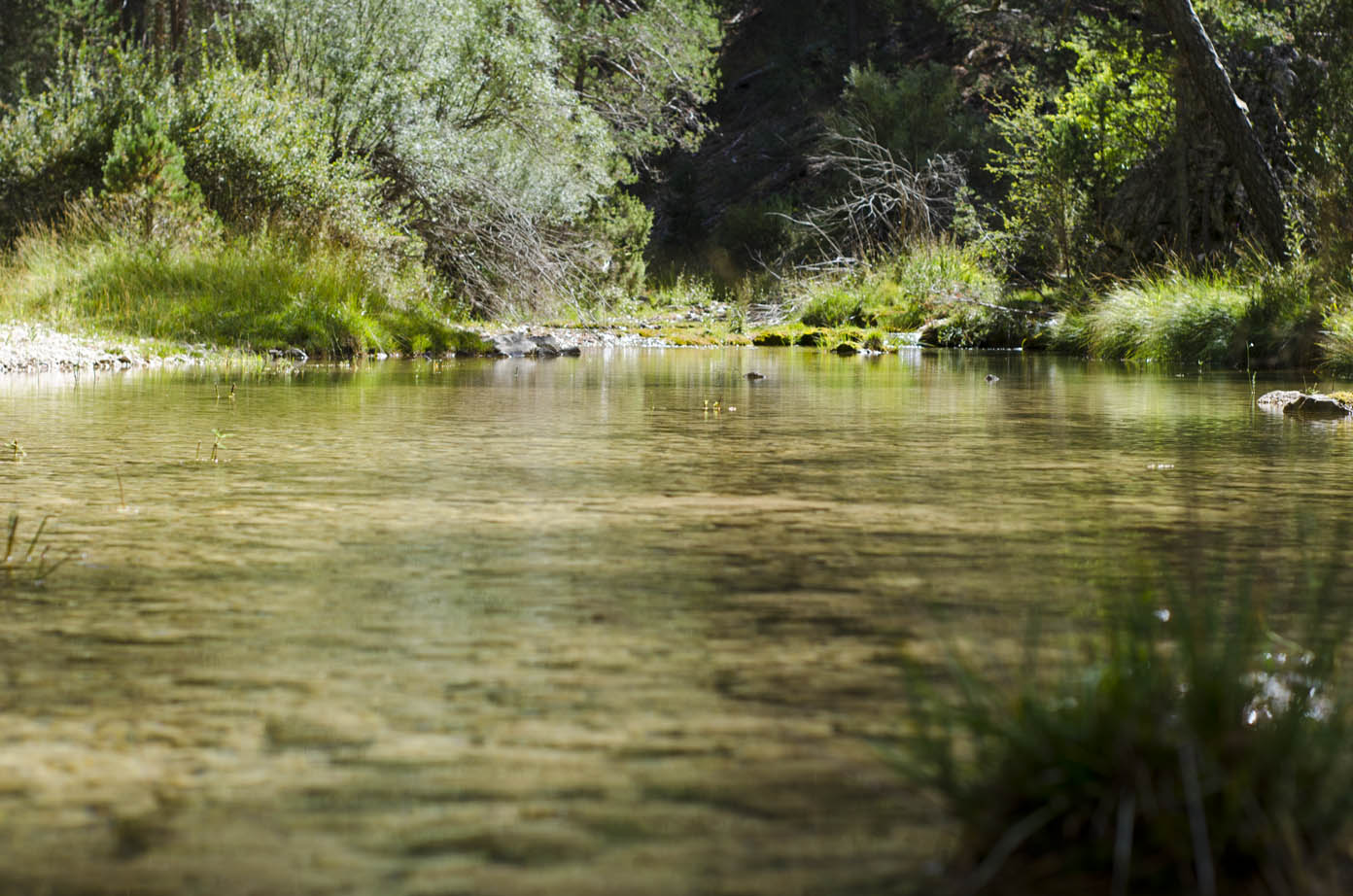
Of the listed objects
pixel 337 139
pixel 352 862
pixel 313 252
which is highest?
pixel 337 139

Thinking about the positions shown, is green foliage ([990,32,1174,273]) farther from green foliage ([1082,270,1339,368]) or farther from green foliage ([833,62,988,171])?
green foliage ([833,62,988,171])

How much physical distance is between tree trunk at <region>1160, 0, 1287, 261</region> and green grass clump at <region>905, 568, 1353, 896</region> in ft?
55.3

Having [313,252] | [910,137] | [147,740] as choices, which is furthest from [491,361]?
[910,137]

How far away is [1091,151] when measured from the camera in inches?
875

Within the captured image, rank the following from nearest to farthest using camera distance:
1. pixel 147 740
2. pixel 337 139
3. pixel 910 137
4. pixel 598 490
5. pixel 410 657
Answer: pixel 147 740
pixel 410 657
pixel 598 490
pixel 337 139
pixel 910 137

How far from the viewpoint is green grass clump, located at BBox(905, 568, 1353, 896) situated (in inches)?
60.7

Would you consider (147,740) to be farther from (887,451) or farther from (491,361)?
(491,361)

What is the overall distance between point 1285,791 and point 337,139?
1805 centimetres

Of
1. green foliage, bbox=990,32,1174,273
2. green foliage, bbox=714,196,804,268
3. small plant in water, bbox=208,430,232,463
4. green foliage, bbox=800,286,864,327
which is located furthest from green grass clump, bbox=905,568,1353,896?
green foliage, bbox=714,196,804,268

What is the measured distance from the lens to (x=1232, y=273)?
1633 cm

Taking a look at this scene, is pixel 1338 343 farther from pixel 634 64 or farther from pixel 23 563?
pixel 634 64

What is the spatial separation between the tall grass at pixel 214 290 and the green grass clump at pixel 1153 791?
1311 cm

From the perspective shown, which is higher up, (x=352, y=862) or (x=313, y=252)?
(x=313, y=252)

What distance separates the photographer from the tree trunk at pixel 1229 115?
56.7 ft
